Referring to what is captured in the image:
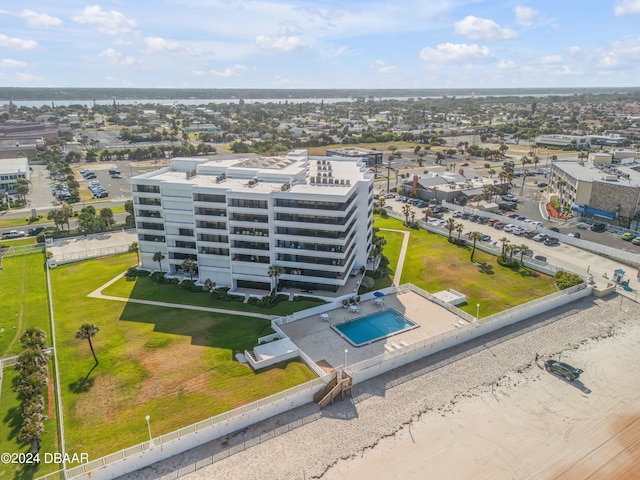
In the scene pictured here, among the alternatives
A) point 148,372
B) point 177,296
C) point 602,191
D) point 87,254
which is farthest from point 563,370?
point 87,254

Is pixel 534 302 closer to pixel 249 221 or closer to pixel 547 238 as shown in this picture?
pixel 547 238

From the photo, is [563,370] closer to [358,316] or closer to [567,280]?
[567,280]

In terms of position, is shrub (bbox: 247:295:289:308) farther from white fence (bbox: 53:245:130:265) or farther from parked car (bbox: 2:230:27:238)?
parked car (bbox: 2:230:27:238)

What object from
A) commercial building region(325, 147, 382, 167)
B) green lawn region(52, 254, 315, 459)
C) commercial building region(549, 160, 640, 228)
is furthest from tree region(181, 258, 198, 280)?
commercial building region(325, 147, 382, 167)

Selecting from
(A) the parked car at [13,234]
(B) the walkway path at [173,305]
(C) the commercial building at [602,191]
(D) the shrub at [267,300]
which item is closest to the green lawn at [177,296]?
(D) the shrub at [267,300]

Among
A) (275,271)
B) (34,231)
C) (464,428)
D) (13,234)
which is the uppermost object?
(275,271)

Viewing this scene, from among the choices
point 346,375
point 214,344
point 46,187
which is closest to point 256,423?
point 346,375

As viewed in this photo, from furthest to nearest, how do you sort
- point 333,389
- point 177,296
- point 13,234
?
1. point 13,234
2. point 177,296
3. point 333,389

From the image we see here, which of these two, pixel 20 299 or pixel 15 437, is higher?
pixel 20 299
